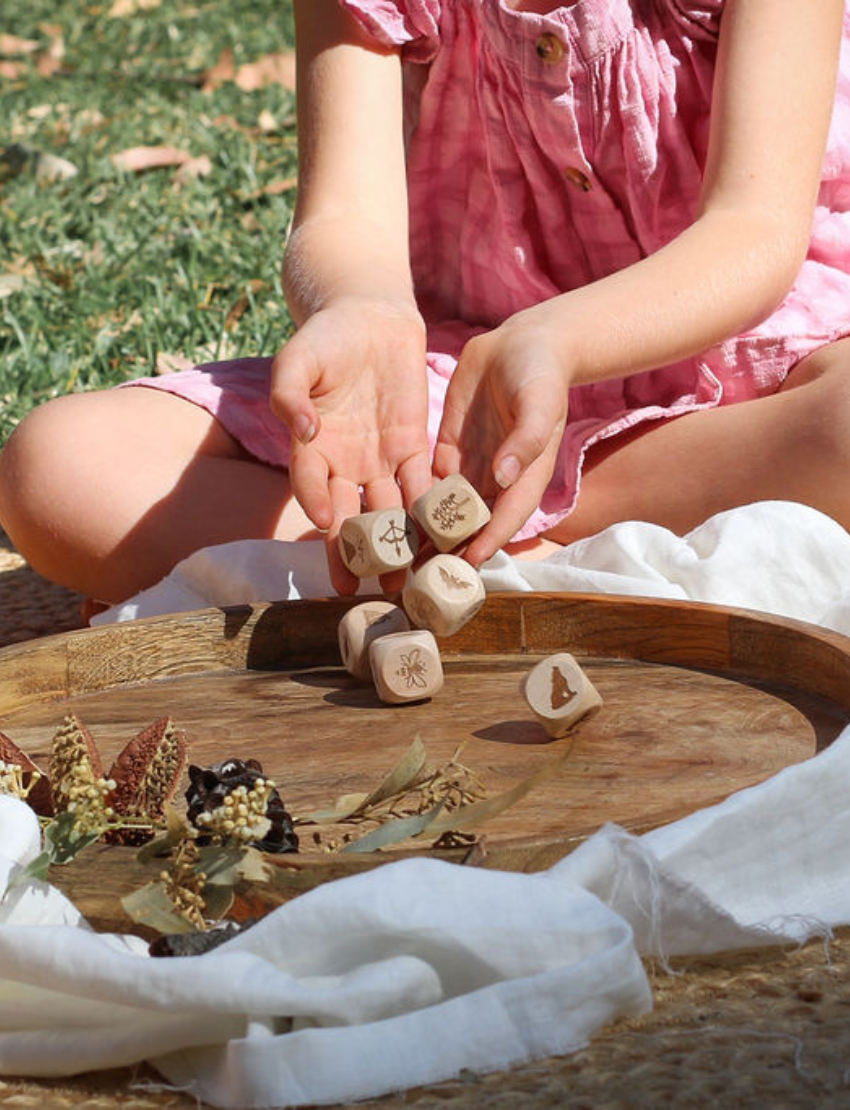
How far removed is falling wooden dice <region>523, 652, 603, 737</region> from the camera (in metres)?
1.04

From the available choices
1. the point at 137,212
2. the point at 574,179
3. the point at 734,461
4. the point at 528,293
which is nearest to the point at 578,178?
the point at 574,179

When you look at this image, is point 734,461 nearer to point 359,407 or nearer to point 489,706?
point 359,407

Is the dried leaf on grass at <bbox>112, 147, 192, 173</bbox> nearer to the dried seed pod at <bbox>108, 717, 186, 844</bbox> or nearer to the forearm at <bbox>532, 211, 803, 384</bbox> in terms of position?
the forearm at <bbox>532, 211, 803, 384</bbox>

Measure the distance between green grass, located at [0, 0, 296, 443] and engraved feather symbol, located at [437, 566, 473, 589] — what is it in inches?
41.9

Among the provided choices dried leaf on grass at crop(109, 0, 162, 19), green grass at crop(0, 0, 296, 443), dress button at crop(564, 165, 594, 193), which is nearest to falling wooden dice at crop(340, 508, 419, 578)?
dress button at crop(564, 165, 594, 193)

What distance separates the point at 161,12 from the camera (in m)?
4.38

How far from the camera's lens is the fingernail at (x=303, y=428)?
3.97 ft

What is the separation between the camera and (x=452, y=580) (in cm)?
117

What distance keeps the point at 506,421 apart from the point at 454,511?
0.36 ft

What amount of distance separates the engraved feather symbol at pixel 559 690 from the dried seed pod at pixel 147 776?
231mm

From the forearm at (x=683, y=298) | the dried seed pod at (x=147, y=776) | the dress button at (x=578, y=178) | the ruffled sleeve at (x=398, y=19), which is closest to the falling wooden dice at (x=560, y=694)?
the dried seed pod at (x=147, y=776)

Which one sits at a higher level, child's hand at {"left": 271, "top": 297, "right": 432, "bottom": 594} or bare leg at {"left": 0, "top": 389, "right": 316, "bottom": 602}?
child's hand at {"left": 271, "top": 297, "right": 432, "bottom": 594}

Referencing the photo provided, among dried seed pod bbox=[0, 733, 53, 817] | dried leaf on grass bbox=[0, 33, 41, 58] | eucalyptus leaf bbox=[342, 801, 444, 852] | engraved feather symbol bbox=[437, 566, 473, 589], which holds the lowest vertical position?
dried seed pod bbox=[0, 733, 53, 817]

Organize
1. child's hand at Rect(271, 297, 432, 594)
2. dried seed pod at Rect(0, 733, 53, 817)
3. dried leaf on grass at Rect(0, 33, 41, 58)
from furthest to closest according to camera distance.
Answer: dried leaf on grass at Rect(0, 33, 41, 58) < child's hand at Rect(271, 297, 432, 594) < dried seed pod at Rect(0, 733, 53, 817)
